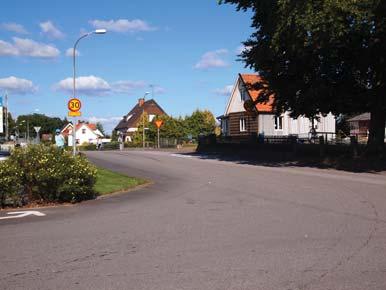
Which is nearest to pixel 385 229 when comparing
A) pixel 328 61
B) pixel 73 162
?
pixel 73 162

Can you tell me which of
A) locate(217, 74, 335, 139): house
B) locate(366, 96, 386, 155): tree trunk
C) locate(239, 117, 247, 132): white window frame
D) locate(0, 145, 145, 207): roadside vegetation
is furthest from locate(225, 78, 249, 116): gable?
locate(0, 145, 145, 207): roadside vegetation

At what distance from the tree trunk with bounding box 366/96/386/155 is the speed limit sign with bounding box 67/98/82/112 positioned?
15.1m

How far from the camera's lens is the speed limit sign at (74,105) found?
86.5ft

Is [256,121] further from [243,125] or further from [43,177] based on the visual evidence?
[43,177]

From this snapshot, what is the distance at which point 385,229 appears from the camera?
32.4 ft

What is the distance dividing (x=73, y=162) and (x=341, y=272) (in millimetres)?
9555

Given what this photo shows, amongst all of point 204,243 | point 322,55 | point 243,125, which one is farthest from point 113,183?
point 243,125

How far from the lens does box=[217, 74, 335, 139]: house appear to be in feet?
193

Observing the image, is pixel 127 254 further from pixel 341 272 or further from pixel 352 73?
pixel 352 73

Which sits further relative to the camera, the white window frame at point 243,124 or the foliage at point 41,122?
the foliage at point 41,122

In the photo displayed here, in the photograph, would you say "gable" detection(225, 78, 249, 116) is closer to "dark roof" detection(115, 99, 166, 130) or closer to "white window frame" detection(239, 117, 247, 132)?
"white window frame" detection(239, 117, 247, 132)

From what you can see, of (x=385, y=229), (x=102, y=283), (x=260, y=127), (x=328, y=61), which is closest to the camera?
(x=102, y=283)

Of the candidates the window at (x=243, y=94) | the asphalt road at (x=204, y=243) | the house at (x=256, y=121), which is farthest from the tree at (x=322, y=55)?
the window at (x=243, y=94)

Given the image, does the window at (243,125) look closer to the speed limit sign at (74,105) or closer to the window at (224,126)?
the window at (224,126)
